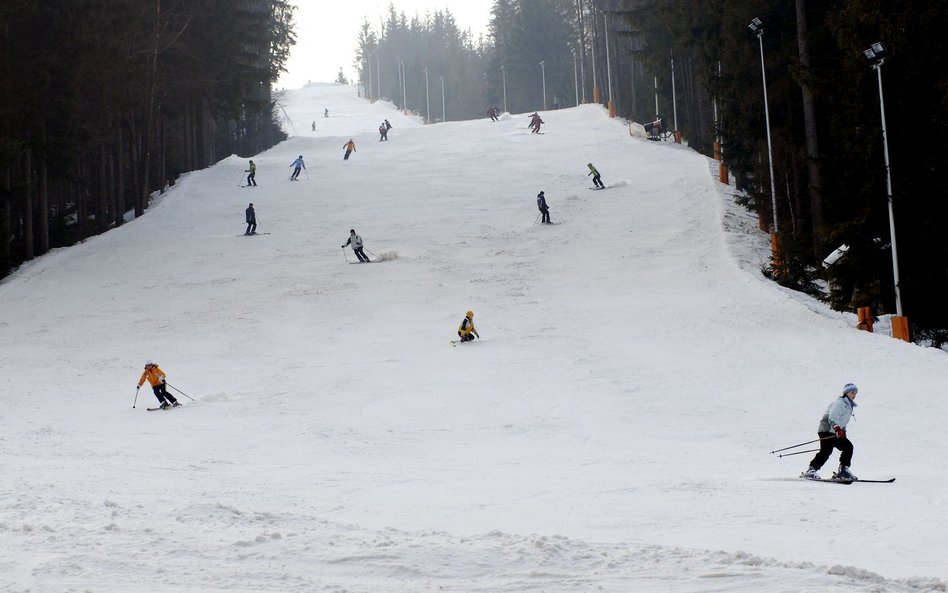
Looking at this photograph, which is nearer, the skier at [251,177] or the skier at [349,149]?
the skier at [251,177]

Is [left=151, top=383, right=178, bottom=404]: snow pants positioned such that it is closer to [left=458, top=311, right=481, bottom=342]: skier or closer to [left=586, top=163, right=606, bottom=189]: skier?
[left=458, top=311, right=481, bottom=342]: skier

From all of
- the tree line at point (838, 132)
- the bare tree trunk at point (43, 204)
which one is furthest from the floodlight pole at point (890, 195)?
the bare tree trunk at point (43, 204)

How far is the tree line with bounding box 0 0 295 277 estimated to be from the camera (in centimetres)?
3167

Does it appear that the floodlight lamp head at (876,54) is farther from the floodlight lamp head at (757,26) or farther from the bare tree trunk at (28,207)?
the bare tree trunk at (28,207)

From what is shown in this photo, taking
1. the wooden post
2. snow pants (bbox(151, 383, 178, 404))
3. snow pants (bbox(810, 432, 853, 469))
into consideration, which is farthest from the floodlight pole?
snow pants (bbox(151, 383, 178, 404))

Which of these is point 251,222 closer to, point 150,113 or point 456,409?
point 150,113

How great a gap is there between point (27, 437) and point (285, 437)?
3.74m

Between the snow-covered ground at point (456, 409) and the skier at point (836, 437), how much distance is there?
478mm

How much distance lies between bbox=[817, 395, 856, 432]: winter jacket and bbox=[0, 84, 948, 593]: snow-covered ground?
0.74m

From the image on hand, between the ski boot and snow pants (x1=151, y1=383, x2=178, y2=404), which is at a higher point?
snow pants (x1=151, y1=383, x2=178, y2=404)

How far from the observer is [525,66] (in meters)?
102

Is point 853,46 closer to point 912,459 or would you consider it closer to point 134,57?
point 912,459

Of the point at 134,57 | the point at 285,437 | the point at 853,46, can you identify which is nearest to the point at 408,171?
the point at 134,57

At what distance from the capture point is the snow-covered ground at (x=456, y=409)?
7.44 metres
